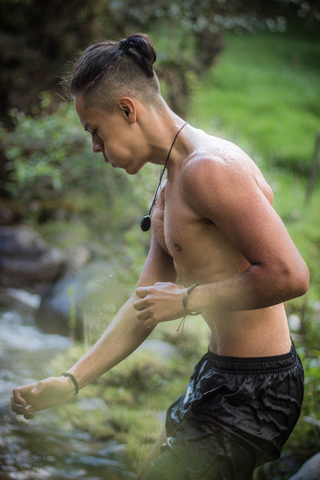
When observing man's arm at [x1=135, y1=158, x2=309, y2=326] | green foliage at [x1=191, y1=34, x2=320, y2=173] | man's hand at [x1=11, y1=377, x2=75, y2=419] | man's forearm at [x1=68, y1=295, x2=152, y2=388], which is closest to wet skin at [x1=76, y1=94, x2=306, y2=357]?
man's arm at [x1=135, y1=158, x2=309, y2=326]

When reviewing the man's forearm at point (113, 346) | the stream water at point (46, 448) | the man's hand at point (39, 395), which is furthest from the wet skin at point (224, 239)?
the stream water at point (46, 448)

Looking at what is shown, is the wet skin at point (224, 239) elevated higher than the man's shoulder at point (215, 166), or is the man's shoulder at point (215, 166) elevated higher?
the man's shoulder at point (215, 166)

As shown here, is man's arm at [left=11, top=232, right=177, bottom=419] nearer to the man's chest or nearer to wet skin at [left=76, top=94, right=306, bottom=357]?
wet skin at [left=76, top=94, right=306, bottom=357]

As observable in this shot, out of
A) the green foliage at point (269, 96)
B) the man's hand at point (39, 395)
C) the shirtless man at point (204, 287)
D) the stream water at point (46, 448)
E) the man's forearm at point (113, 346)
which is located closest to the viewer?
the shirtless man at point (204, 287)

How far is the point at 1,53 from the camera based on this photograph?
27.0ft

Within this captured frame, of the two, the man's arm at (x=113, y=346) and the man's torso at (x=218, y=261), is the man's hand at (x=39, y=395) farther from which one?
the man's torso at (x=218, y=261)

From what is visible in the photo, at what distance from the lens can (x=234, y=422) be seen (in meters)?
1.46

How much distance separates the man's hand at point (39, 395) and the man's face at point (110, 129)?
0.93 meters

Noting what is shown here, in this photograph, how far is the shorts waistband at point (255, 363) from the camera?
151 centimetres

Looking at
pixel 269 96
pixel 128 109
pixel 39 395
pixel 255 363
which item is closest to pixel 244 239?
pixel 255 363

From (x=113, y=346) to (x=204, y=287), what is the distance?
644mm

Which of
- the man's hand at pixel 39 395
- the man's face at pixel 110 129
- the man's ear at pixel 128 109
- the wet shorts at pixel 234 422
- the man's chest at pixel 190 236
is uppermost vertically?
the man's ear at pixel 128 109

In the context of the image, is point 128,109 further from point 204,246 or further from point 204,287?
point 204,287

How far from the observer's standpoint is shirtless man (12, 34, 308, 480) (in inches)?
53.7
